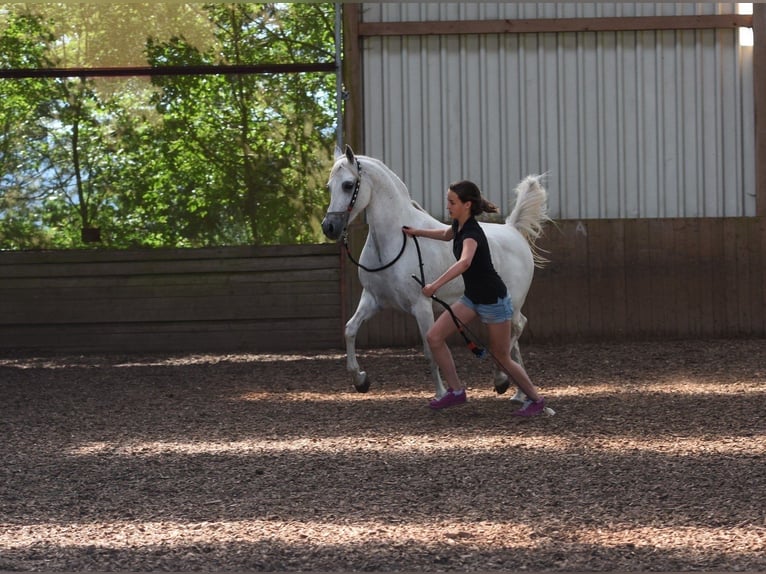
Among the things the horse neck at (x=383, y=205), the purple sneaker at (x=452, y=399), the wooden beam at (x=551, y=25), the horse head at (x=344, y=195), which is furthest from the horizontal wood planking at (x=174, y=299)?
the purple sneaker at (x=452, y=399)

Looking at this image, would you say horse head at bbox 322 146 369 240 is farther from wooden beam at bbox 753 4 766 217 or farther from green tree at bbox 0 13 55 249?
wooden beam at bbox 753 4 766 217

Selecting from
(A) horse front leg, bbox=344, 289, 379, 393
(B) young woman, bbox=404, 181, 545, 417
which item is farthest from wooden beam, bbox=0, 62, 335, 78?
(B) young woman, bbox=404, 181, 545, 417

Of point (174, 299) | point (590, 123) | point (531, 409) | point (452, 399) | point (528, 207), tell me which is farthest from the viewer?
point (590, 123)

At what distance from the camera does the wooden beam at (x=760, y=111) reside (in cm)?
1293

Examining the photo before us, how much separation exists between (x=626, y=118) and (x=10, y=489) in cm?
930

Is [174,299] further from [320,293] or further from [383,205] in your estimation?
[383,205]

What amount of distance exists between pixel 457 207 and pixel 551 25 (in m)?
6.44

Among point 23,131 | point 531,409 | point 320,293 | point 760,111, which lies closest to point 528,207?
point 531,409

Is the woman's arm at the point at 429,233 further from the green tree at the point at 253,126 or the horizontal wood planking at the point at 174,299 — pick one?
the green tree at the point at 253,126

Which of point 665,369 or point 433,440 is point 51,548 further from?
point 665,369

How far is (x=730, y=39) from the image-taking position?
13062mm

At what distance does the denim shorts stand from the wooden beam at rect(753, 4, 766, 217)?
681 cm

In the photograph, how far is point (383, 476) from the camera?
568 centimetres

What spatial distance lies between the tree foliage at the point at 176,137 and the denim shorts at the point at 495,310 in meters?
6.00
